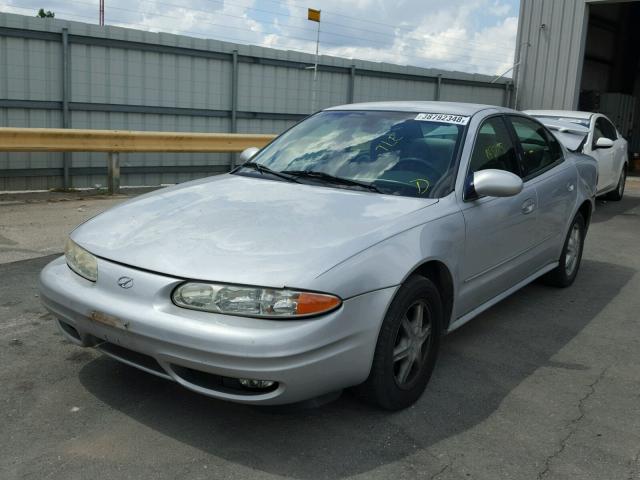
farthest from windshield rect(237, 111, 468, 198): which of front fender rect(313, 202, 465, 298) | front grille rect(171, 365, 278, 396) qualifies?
front grille rect(171, 365, 278, 396)

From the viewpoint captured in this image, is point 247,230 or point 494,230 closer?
point 247,230

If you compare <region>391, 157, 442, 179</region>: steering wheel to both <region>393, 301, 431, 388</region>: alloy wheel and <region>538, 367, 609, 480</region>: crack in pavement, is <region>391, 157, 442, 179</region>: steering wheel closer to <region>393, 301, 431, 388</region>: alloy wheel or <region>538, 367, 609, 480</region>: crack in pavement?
<region>393, 301, 431, 388</region>: alloy wheel

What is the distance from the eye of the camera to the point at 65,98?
994 cm

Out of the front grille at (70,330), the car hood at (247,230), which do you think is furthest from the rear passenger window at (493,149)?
the front grille at (70,330)

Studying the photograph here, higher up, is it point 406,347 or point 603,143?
point 603,143

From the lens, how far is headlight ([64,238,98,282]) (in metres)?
3.17

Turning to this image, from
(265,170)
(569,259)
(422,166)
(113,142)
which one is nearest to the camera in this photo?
(422,166)

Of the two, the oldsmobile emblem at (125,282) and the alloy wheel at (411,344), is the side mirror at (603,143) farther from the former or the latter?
the oldsmobile emblem at (125,282)

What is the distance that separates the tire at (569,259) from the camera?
563 centimetres

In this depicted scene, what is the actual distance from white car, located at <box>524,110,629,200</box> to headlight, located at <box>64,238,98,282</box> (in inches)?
292

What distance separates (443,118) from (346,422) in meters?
2.08

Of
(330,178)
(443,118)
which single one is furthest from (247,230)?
(443,118)

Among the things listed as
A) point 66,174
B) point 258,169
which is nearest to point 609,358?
point 258,169

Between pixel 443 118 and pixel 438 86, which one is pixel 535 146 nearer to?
pixel 443 118
